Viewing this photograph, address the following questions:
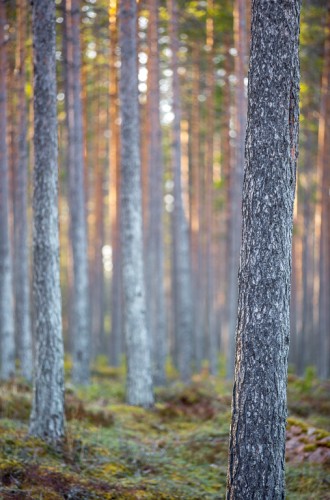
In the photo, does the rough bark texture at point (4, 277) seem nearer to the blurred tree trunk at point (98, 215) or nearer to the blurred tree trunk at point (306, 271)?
the blurred tree trunk at point (98, 215)

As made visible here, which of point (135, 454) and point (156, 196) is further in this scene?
point (156, 196)

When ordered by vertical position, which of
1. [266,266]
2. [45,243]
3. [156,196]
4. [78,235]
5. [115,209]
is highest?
[156,196]

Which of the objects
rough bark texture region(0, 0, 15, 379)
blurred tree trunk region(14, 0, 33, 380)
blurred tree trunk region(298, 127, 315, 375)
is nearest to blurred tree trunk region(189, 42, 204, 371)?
blurred tree trunk region(298, 127, 315, 375)

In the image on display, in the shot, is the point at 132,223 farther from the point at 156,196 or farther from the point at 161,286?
the point at 156,196

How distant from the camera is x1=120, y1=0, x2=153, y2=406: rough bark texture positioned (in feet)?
40.6

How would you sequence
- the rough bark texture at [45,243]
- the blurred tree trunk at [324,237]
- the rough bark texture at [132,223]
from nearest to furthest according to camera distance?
the rough bark texture at [45,243], the rough bark texture at [132,223], the blurred tree trunk at [324,237]

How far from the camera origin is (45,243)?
8.26 metres

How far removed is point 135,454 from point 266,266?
4.44 m

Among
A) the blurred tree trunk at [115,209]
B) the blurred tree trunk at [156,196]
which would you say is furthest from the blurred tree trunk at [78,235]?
the blurred tree trunk at [115,209]

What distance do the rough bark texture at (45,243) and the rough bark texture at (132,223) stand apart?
416cm

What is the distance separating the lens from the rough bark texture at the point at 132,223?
12383 millimetres

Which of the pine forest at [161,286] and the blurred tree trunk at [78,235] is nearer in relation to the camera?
the pine forest at [161,286]

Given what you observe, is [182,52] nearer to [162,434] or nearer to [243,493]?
[162,434]

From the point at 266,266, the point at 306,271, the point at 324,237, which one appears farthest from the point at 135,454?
the point at 306,271
